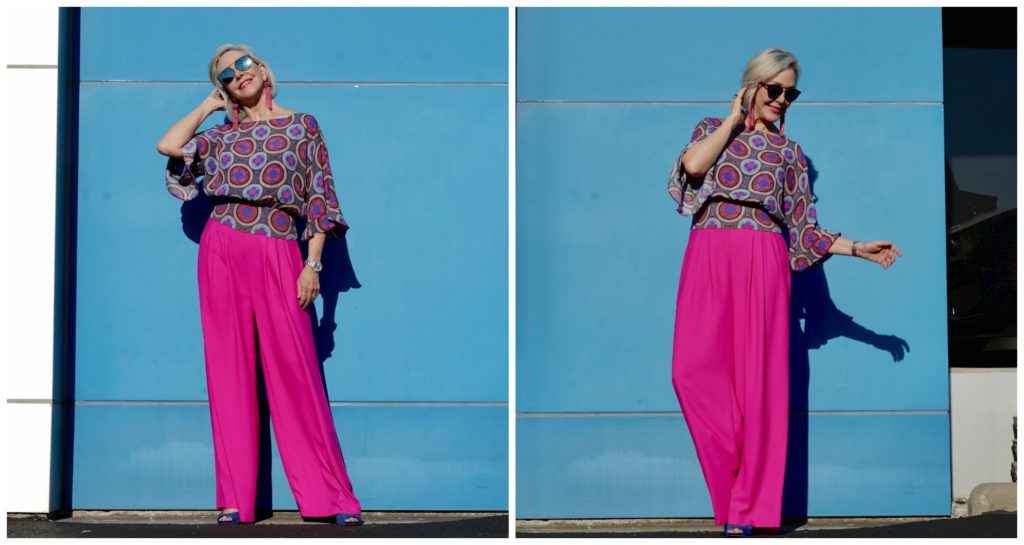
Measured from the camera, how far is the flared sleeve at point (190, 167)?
525 cm

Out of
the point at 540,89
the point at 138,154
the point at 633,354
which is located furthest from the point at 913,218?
the point at 138,154

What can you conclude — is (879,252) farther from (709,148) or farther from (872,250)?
(709,148)

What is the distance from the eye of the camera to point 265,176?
17.0 ft

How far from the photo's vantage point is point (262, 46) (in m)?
5.75

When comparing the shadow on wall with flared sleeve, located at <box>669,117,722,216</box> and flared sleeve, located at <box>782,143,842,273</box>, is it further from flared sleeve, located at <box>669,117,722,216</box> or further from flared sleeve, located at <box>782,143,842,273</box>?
flared sleeve, located at <box>669,117,722,216</box>

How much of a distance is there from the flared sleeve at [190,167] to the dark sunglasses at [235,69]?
233mm

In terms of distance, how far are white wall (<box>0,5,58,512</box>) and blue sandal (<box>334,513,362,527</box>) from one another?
1.28 metres

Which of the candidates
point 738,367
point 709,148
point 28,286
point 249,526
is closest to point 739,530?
point 738,367

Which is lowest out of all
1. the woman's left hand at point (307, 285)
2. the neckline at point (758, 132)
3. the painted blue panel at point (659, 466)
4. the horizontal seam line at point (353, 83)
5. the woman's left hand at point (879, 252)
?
the painted blue panel at point (659, 466)

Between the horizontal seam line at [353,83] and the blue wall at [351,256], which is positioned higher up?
the horizontal seam line at [353,83]

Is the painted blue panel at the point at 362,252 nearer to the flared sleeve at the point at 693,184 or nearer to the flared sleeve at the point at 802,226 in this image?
the flared sleeve at the point at 693,184

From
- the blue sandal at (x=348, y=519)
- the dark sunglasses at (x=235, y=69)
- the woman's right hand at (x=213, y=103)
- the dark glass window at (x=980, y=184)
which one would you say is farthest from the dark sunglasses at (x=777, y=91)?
the blue sandal at (x=348, y=519)

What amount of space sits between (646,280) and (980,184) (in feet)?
5.51

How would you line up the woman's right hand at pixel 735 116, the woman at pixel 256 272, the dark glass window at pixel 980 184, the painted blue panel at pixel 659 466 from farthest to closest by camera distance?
the dark glass window at pixel 980 184 → the painted blue panel at pixel 659 466 → the woman at pixel 256 272 → the woman's right hand at pixel 735 116
